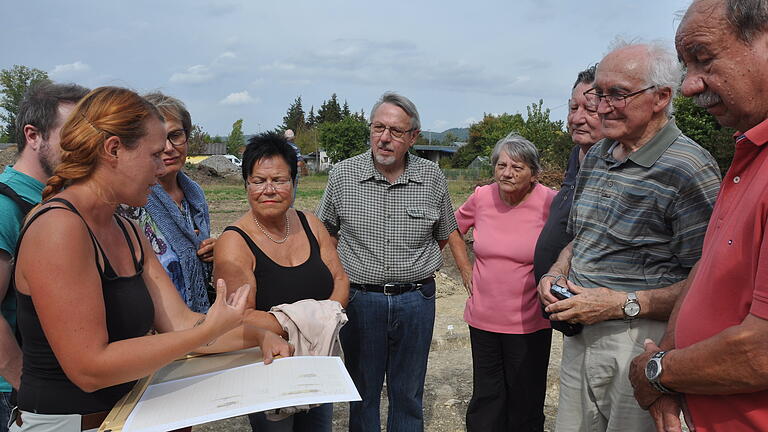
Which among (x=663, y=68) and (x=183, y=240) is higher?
(x=663, y=68)

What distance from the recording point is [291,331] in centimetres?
241

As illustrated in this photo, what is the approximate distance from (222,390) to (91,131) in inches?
36.4

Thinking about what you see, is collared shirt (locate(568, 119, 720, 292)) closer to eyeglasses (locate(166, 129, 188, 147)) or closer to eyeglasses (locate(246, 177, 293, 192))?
eyeglasses (locate(246, 177, 293, 192))

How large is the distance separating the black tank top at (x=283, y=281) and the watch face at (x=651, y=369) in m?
1.59

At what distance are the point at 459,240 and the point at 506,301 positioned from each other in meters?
0.58

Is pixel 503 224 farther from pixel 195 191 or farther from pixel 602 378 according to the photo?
pixel 195 191

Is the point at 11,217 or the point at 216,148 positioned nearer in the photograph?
the point at 11,217

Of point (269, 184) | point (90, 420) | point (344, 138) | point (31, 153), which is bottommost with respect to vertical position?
point (90, 420)

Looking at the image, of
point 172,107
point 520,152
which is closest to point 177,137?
point 172,107

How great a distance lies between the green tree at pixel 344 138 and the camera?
5372 cm

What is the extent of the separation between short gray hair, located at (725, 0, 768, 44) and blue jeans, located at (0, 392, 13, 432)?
2899 millimetres

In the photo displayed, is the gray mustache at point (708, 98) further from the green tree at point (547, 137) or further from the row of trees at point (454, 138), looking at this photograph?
the green tree at point (547, 137)

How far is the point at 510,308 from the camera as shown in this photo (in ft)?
12.1

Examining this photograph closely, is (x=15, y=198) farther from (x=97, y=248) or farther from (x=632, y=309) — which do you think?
(x=632, y=309)
